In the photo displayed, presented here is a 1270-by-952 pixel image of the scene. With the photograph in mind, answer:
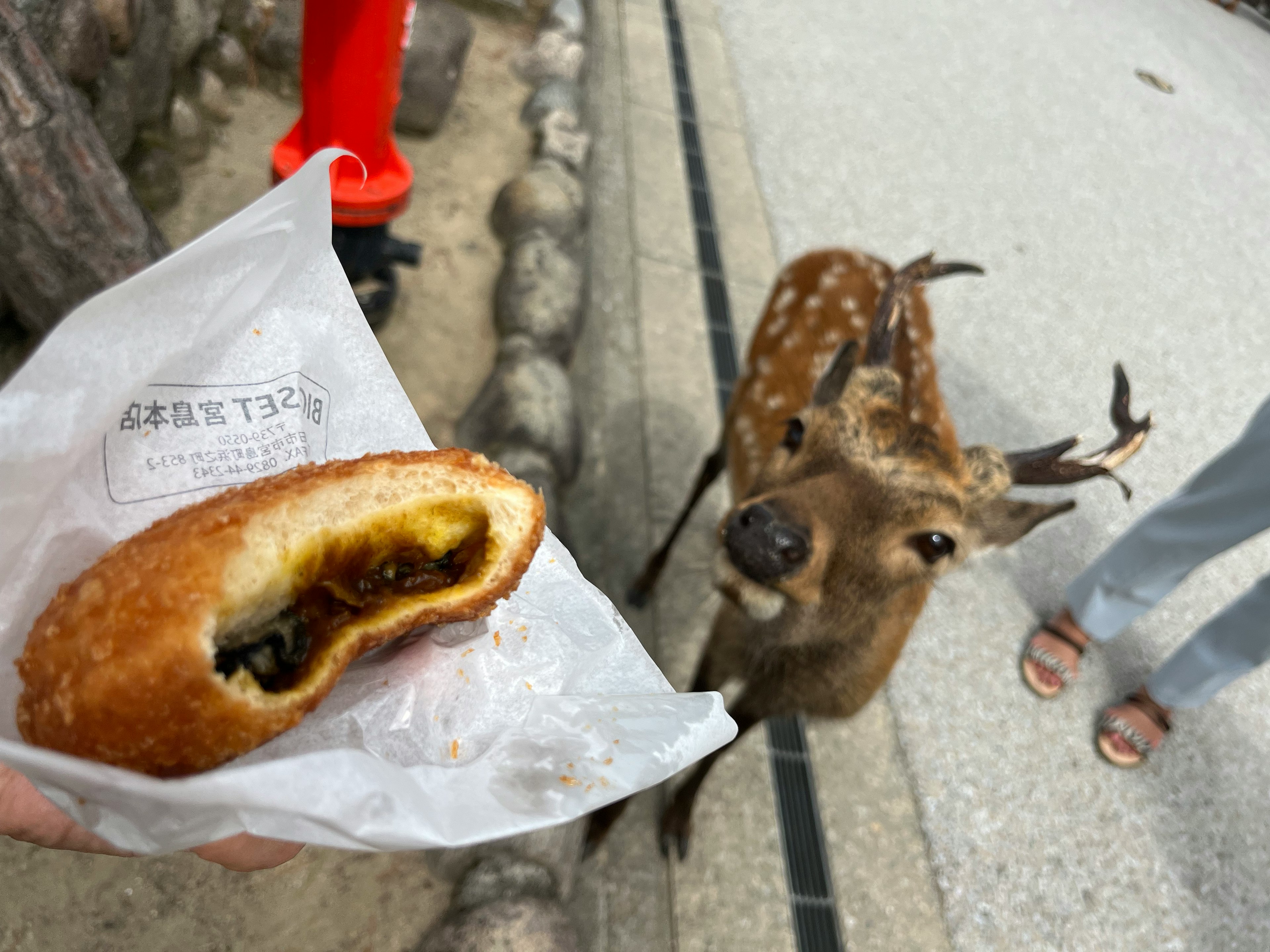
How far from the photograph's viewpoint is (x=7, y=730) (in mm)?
1114

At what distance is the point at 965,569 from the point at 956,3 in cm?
834

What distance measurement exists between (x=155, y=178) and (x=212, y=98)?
0.75 metres

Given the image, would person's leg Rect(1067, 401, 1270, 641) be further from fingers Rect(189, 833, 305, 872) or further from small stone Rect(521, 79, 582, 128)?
small stone Rect(521, 79, 582, 128)

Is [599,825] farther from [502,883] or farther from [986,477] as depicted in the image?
[986,477]

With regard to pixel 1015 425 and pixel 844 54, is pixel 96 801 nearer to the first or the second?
pixel 1015 425

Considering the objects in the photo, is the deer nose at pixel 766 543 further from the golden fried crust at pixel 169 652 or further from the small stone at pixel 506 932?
the small stone at pixel 506 932

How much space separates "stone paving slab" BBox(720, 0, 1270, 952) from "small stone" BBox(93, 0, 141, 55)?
11.9ft

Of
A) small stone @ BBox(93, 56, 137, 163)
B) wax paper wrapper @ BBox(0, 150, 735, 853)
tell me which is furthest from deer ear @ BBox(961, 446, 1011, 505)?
small stone @ BBox(93, 56, 137, 163)

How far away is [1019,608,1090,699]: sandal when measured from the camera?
3.26 meters

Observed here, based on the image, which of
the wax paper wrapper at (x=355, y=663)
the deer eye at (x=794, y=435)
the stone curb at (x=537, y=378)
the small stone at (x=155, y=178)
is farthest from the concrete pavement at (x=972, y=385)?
Answer: the small stone at (x=155, y=178)

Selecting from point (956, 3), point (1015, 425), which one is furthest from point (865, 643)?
point (956, 3)

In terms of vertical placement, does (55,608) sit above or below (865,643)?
above

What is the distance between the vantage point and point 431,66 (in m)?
4.18

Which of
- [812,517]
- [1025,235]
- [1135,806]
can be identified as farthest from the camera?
[1025,235]
